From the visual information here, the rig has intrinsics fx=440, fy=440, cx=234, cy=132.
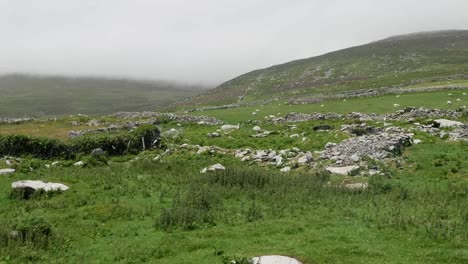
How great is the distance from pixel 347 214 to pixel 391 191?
558 centimetres

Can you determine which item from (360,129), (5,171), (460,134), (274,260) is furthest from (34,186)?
(460,134)

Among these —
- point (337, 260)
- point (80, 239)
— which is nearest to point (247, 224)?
point (337, 260)

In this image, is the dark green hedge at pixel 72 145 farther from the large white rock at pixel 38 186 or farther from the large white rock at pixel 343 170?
the large white rock at pixel 343 170

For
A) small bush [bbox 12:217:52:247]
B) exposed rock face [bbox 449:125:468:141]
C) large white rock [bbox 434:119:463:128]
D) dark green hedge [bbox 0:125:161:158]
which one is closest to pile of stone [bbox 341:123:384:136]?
large white rock [bbox 434:119:463:128]

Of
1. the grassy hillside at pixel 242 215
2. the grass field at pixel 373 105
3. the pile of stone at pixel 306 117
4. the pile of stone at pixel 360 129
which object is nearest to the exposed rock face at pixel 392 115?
the pile of stone at pixel 306 117

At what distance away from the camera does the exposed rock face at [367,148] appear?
33.8 metres

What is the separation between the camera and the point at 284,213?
23.4 meters

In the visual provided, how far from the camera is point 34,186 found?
28.3 m

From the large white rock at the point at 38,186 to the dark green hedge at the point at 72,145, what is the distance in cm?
1569

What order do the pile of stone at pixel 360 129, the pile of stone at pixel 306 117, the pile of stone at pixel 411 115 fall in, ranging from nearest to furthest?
the pile of stone at pixel 360 129
the pile of stone at pixel 411 115
the pile of stone at pixel 306 117

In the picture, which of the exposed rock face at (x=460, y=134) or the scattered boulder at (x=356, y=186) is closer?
the scattered boulder at (x=356, y=186)

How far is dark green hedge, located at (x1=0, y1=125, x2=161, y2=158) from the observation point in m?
44.4

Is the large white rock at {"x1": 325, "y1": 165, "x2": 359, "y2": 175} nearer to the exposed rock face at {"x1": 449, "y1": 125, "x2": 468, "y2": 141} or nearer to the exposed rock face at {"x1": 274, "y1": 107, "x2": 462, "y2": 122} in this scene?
the exposed rock face at {"x1": 449, "y1": 125, "x2": 468, "y2": 141}

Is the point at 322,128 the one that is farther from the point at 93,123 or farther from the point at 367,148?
the point at 93,123
